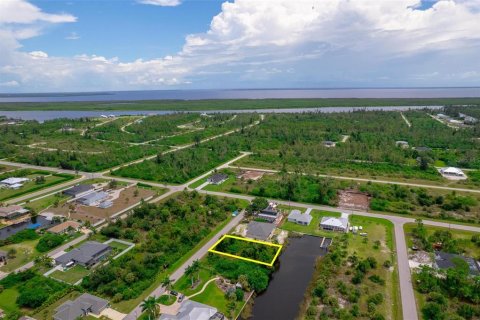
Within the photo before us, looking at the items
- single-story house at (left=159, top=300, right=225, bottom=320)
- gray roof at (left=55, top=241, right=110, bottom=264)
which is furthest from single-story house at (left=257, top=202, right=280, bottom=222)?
gray roof at (left=55, top=241, right=110, bottom=264)

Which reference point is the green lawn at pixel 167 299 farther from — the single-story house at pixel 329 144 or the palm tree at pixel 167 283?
the single-story house at pixel 329 144

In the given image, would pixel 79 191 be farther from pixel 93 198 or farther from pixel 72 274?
pixel 72 274

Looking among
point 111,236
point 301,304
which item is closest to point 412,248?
point 301,304

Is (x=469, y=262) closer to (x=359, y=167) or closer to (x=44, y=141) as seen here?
(x=359, y=167)

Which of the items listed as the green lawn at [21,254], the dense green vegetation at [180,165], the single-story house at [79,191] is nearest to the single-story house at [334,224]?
the dense green vegetation at [180,165]

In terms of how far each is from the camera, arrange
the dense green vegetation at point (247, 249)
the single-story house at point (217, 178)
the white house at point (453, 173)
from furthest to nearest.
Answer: the white house at point (453, 173), the single-story house at point (217, 178), the dense green vegetation at point (247, 249)

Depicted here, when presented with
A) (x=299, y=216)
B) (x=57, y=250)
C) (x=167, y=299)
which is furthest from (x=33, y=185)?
(x=299, y=216)
